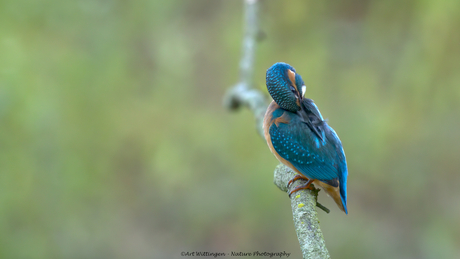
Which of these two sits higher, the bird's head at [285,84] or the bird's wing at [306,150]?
the bird's head at [285,84]

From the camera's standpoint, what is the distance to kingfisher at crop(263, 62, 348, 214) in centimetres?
151

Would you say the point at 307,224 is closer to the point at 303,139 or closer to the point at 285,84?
the point at 303,139

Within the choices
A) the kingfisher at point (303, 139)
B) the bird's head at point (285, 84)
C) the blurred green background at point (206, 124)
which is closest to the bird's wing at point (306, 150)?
the kingfisher at point (303, 139)

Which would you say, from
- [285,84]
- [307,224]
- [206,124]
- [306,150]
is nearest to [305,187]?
[306,150]

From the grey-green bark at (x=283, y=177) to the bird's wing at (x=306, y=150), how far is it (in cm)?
9

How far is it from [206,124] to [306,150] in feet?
8.40

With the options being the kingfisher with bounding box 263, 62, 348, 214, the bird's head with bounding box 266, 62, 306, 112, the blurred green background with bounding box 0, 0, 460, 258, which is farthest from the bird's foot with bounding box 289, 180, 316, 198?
the blurred green background with bounding box 0, 0, 460, 258

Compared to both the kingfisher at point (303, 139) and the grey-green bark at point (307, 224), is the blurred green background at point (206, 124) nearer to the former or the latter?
the kingfisher at point (303, 139)

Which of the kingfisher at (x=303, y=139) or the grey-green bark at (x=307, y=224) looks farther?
the kingfisher at (x=303, y=139)

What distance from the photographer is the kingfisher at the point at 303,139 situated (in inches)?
59.6

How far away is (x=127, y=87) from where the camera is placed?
12.8 ft

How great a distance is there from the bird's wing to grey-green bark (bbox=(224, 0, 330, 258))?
9cm

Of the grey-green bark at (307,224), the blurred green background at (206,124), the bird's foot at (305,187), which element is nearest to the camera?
the grey-green bark at (307,224)

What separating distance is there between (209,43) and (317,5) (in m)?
1.15
